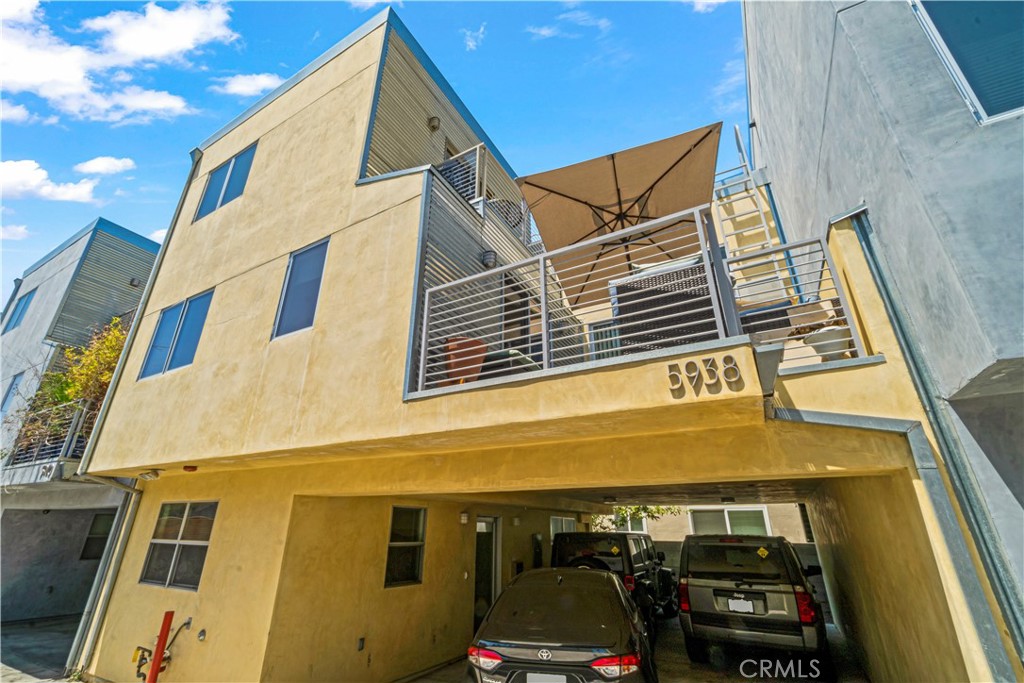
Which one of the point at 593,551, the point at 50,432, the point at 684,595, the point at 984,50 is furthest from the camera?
the point at 50,432

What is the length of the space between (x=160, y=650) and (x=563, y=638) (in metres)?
5.73

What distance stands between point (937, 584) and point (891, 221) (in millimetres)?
2636

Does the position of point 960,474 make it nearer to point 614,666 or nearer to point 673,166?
point 614,666

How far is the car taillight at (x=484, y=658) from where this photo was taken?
4.10 metres

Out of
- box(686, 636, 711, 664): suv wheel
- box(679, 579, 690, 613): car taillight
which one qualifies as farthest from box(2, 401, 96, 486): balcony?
box(686, 636, 711, 664): suv wheel

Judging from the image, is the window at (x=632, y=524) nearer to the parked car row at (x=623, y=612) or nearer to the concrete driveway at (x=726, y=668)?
the parked car row at (x=623, y=612)

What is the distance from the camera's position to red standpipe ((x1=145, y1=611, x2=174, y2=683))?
5652mm

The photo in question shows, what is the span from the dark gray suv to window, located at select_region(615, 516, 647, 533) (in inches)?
405

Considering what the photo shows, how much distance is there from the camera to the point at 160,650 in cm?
580

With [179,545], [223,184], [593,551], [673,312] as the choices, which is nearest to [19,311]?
[223,184]

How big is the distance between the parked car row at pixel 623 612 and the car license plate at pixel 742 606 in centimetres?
1

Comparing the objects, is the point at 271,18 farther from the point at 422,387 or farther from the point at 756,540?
the point at 756,540

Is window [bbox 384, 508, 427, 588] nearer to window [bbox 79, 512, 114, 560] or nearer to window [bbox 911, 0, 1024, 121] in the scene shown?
window [bbox 911, 0, 1024, 121]

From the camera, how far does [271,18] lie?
6645 millimetres
